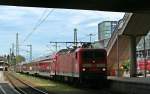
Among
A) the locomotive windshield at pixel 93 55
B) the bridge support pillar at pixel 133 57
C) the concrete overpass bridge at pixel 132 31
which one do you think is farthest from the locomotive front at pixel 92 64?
the bridge support pillar at pixel 133 57

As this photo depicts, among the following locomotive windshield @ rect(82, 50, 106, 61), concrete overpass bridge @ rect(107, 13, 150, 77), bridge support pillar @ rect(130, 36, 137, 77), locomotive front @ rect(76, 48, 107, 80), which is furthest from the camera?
bridge support pillar @ rect(130, 36, 137, 77)

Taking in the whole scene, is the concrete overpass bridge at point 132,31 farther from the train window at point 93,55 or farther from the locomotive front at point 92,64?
the locomotive front at point 92,64

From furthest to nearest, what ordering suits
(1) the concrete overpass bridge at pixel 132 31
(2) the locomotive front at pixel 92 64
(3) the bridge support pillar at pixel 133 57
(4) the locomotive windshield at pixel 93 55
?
(3) the bridge support pillar at pixel 133 57, (1) the concrete overpass bridge at pixel 132 31, (4) the locomotive windshield at pixel 93 55, (2) the locomotive front at pixel 92 64

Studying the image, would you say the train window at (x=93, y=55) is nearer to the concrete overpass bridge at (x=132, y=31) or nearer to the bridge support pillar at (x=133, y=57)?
the concrete overpass bridge at (x=132, y=31)

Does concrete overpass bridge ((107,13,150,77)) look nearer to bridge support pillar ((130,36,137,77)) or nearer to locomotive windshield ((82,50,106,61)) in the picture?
bridge support pillar ((130,36,137,77))

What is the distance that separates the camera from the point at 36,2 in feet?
94.2

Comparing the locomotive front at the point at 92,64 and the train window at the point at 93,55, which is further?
the train window at the point at 93,55

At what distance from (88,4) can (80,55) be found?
6.37m

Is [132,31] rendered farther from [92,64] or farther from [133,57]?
[92,64]

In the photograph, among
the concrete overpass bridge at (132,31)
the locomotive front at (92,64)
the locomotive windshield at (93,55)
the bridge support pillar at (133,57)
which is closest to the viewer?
the locomotive front at (92,64)

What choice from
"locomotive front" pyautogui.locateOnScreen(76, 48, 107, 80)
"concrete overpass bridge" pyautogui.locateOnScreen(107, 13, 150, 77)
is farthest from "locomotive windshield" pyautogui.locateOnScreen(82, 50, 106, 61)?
"concrete overpass bridge" pyautogui.locateOnScreen(107, 13, 150, 77)

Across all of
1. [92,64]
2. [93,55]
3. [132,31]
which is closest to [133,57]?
[132,31]

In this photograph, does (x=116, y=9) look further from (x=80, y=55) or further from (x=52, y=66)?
(x=52, y=66)

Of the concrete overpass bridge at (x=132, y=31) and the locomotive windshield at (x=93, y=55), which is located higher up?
the concrete overpass bridge at (x=132, y=31)
